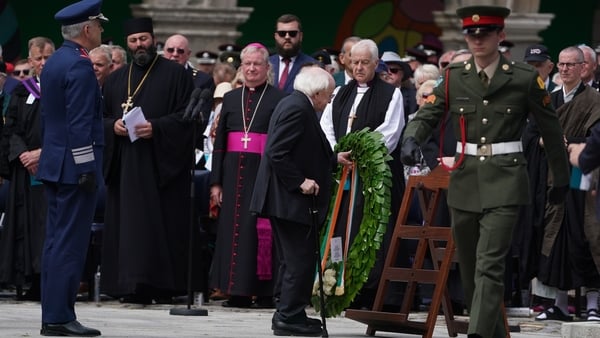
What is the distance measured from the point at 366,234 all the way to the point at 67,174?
2.41 m

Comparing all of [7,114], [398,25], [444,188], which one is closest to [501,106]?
[444,188]

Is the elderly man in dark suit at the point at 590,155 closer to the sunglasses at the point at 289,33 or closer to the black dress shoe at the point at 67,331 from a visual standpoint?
the black dress shoe at the point at 67,331

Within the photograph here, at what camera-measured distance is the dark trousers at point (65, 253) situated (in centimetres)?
1165

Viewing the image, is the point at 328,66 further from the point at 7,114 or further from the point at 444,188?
the point at 444,188

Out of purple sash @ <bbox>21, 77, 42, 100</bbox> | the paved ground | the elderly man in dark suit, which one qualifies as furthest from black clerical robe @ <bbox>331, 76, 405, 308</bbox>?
the elderly man in dark suit

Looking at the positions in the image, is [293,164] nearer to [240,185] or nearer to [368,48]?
[368,48]

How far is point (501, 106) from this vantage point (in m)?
10.8

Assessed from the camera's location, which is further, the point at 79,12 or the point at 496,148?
the point at 79,12

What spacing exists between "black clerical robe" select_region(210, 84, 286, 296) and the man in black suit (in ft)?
9.52

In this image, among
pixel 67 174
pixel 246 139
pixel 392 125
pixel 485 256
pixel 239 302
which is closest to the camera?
pixel 485 256

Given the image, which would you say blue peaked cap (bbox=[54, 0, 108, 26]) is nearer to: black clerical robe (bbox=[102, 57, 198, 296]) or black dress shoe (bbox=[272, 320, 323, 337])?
black dress shoe (bbox=[272, 320, 323, 337])

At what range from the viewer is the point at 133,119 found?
15367 millimetres

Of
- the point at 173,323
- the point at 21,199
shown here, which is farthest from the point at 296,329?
the point at 21,199

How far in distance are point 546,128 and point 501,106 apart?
29 cm
